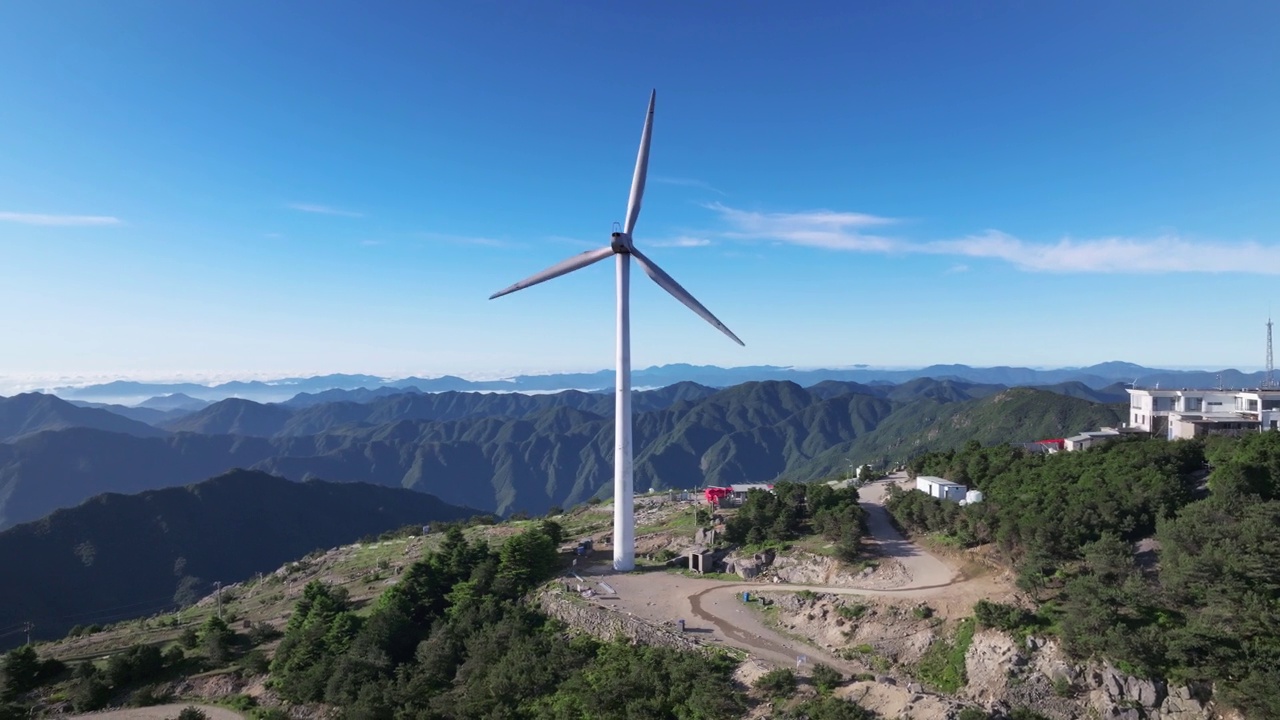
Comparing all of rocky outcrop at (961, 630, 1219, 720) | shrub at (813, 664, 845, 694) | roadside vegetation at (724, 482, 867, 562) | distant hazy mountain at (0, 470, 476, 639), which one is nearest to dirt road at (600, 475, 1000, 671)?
shrub at (813, 664, 845, 694)

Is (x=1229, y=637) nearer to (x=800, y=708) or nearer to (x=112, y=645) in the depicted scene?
(x=800, y=708)

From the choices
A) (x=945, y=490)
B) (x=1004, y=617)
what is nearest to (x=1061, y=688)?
(x=1004, y=617)

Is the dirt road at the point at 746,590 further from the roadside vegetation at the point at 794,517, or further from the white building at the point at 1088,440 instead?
the white building at the point at 1088,440

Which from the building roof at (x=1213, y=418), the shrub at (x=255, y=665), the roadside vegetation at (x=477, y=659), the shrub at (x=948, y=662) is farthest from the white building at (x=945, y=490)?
the shrub at (x=255, y=665)

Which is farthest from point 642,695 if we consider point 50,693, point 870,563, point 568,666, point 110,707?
point 50,693

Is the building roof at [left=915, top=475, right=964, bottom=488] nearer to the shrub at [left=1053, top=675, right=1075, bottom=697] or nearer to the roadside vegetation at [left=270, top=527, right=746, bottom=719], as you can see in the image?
the shrub at [left=1053, top=675, right=1075, bottom=697]

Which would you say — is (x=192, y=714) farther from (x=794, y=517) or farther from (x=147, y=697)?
(x=794, y=517)
